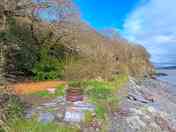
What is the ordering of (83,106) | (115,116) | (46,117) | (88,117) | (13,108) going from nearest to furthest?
1. (13,108)
2. (46,117)
3. (88,117)
4. (115,116)
5. (83,106)

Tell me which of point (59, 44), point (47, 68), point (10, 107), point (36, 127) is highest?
point (59, 44)

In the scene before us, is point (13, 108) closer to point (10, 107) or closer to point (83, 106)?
point (10, 107)

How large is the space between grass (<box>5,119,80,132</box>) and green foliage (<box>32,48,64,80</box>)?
9737 mm

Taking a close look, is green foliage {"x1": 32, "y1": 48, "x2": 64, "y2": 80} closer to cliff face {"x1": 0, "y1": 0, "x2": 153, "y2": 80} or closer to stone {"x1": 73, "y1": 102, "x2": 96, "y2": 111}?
cliff face {"x1": 0, "y1": 0, "x2": 153, "y2": 80}

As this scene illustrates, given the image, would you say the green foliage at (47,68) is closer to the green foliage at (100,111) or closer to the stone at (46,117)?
the green foliage at (100,111)

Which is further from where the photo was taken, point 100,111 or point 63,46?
point 63,46

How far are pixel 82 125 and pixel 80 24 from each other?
11.4 metres

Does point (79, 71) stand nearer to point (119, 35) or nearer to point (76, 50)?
point (76, 50)

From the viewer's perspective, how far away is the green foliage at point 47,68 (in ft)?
56.0

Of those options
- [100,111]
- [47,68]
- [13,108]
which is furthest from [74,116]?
[47,68]

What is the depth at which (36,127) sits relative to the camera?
6945mm

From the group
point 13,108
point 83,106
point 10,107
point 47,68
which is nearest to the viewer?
point 10,107

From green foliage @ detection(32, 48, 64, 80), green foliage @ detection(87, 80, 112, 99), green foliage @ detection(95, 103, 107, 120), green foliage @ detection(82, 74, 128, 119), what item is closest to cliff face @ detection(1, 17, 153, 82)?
green foliage @ detection(32, 48, 64, 80)

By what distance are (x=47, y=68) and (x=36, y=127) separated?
10610 mm
